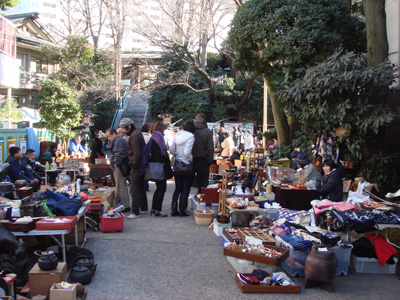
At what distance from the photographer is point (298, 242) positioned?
5008 mm

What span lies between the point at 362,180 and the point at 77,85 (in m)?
23.6

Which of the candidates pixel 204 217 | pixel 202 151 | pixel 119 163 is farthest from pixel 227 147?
pixel 204 217

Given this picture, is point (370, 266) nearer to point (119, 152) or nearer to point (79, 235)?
point (79, 235)

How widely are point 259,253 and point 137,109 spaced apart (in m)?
25.8

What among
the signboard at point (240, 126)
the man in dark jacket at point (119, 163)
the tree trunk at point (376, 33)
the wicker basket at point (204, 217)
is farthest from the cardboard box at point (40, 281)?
the signboard at point (240, 126)

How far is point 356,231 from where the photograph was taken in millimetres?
5316

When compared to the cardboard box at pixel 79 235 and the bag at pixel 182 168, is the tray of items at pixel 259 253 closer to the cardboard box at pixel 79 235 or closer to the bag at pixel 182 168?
the cardboard box at pixel 79 235

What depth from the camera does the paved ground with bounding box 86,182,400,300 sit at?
176 inches

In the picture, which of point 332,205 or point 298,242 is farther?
point 332,205

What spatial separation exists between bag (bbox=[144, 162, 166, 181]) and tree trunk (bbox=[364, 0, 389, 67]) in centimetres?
472

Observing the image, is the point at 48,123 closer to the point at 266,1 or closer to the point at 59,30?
the point at 266,1

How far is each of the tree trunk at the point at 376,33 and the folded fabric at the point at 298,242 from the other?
Answer: 4433mm

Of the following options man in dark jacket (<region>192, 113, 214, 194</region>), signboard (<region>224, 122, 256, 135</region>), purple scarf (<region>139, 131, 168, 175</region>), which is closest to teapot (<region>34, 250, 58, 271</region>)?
purple scarf (<region>139, 131, 168, 175</region>)

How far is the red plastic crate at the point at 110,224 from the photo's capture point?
21.9ft
